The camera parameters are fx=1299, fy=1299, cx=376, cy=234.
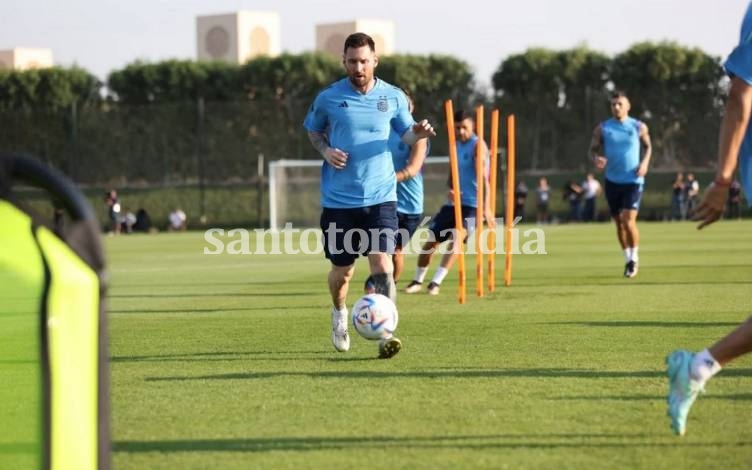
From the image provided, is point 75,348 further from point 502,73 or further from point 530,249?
point 502,73

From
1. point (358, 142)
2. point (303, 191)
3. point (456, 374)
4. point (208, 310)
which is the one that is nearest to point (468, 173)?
point (208, 310)

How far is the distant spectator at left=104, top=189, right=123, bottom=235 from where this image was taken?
42.6 meters

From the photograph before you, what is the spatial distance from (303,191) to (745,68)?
35865 millimetres

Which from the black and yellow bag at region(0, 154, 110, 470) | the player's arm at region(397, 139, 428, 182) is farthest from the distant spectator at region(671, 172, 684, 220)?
the black and yellow bag at region(0, 154, 110, 470)

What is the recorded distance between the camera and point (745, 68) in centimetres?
544

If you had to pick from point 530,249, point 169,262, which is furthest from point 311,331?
point 530,249

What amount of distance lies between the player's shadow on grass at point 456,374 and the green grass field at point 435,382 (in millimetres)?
18

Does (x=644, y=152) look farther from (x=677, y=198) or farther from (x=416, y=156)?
(x=677, y=198)

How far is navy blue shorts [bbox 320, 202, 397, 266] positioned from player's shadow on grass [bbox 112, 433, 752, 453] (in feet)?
10.1

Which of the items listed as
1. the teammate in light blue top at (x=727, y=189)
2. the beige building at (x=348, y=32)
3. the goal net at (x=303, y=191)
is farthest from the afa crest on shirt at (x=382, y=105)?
the beige building at (x=348, y=32)

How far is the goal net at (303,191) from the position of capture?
4012cm

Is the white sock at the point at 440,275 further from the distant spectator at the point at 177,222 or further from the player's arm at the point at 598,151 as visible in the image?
the distant spectator at the point at 177,222

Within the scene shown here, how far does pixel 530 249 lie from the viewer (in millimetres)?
25391

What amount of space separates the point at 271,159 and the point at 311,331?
3716 centimetres
